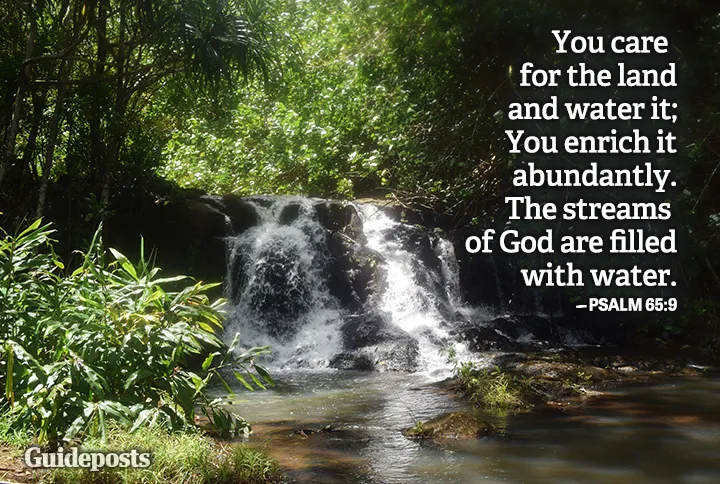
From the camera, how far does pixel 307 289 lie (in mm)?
11820

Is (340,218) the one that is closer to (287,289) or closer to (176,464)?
(287,289)

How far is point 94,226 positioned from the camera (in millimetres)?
10344

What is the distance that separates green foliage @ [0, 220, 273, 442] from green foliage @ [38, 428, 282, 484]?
0.09 meters

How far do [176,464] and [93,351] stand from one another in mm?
862

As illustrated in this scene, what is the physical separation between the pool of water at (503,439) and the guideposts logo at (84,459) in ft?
3.42

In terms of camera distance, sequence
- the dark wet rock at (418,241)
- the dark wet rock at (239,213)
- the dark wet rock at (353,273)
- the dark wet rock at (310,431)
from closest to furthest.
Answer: the dark wet rock at (310,431)
the dark wet rock at (353,273)
the dark wet rock at (418,241)
the dark wet rock at (239,213)

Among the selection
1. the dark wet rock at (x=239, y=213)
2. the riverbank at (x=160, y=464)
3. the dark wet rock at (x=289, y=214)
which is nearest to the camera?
the riverbank at (x=160, y=464)

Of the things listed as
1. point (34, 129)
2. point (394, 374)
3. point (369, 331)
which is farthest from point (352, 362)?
point (34, 129)

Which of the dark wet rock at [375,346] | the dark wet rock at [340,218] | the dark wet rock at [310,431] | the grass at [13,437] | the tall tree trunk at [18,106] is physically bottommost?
the dark wet rock at [310,431]

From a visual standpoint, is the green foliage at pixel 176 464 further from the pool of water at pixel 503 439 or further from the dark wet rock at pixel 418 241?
the dark wet rock at pixel 418 241

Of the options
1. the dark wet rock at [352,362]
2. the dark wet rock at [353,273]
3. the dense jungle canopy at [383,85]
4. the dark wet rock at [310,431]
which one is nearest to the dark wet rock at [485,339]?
the dark wet rock at [352,362]

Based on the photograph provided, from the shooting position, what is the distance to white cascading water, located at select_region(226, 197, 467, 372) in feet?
34.9

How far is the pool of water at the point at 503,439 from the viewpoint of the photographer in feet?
14.8

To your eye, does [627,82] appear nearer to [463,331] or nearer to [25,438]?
[463,331]
